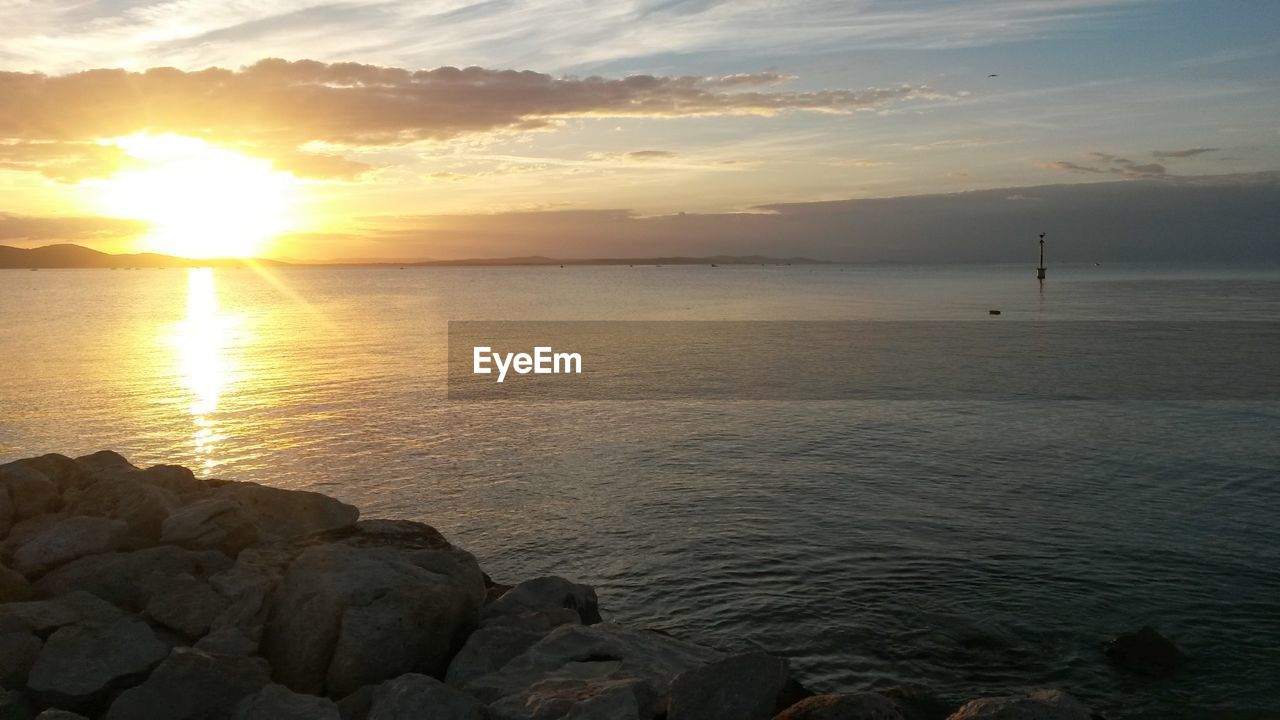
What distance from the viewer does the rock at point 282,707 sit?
1149 centimetres

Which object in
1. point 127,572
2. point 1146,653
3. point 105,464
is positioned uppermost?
point 105,464

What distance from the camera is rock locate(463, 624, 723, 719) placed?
475 inches

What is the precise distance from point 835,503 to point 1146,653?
427 inches

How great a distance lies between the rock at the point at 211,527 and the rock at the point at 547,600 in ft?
18.1

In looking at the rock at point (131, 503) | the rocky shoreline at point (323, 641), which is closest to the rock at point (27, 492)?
the rocky shoreline at point (323, 641)

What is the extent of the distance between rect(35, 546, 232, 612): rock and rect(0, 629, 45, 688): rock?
199cm

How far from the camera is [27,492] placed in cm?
1958

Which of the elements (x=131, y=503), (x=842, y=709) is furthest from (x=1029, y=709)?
(x=131, y=503)

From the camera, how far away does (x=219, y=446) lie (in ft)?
116

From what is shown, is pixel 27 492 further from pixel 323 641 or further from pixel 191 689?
pixel 323 641

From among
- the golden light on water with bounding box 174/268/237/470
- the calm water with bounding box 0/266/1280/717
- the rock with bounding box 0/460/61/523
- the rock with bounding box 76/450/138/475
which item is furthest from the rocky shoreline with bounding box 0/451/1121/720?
the golden light on water with bounding box 174/268/237/470

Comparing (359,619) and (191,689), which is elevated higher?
(359,619)

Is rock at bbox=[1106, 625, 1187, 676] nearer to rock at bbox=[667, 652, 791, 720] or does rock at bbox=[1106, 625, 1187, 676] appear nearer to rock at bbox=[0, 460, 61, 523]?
rock at bbox=[667, 652, 791, 720]

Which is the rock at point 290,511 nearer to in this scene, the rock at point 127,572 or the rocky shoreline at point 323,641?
the rocky shoreline at point 323,641
